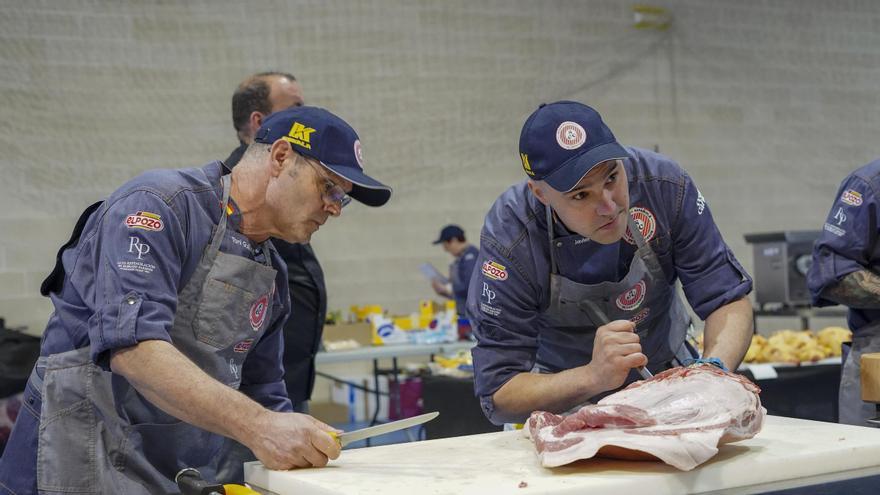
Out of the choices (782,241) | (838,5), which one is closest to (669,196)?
(782,241)

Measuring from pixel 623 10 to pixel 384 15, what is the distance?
272 cm

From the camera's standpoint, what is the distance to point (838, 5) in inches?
428

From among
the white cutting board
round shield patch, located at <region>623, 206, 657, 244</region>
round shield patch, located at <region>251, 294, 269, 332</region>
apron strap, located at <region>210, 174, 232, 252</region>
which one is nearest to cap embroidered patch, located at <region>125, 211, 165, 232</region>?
apron strap, located at <region>210, 174, 232, 252</region>

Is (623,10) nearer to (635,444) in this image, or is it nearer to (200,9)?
(200,9)

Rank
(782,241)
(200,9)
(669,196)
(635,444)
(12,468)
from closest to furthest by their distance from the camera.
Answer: (635,444) → (12,468) → (669,196) → (782,241) → (200,9)

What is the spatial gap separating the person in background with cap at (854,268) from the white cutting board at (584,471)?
3.88 ft

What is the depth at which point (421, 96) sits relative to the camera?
933 cm

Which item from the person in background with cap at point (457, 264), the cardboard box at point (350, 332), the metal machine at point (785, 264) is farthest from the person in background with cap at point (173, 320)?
the person in background with cap at point (457, 264)

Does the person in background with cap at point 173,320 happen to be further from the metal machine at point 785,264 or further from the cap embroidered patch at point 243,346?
the metal machine at point 785,264

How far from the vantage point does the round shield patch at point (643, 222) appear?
251 cm

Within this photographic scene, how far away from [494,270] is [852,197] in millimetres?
1445

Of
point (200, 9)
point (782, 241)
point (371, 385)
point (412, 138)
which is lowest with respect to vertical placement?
point (371, 385)

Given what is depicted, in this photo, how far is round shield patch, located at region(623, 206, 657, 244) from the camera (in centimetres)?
251

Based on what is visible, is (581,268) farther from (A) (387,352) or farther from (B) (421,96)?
(B) (421,96)
